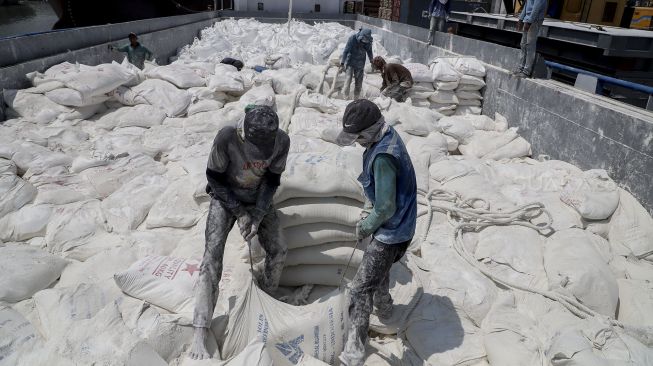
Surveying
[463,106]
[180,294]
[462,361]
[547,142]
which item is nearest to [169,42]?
[463,106]

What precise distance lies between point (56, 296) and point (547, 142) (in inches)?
195

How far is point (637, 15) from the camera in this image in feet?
29.9

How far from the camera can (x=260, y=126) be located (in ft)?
6.73

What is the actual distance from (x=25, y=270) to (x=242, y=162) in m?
1.39

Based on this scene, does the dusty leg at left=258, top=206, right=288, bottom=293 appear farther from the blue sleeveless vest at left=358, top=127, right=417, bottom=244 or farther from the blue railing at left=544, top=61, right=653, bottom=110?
the blue railing at left=544, top=61, right=653, bottom=110

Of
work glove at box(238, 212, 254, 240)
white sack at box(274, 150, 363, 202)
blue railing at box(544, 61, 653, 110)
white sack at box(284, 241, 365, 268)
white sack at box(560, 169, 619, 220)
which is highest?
blue railing at box(544, 61, 653, 110)

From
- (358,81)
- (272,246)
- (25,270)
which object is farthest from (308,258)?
(358,81)

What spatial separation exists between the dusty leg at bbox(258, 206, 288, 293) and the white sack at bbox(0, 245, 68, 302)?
4.10 ft

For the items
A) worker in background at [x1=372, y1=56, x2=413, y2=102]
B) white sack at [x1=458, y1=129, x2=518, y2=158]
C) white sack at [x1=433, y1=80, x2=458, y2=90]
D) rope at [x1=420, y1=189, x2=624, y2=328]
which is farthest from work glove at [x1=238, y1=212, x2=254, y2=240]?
white sack at [x1=433, y1=80, x2=458, y2=90]

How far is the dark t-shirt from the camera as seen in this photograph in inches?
86.0

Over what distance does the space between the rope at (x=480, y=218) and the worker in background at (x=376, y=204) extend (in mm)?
1018

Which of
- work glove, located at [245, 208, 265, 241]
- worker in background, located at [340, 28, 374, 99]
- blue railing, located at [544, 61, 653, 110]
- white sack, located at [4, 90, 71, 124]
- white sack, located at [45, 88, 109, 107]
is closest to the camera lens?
work glove, located at [245, 208, 265, 241]

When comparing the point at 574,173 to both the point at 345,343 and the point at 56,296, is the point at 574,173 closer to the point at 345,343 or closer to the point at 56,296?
the point at 345,343

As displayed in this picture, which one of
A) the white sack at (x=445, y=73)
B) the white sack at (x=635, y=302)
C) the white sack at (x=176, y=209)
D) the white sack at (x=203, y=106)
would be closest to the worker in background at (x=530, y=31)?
the white sack at (x=445, y=73)
